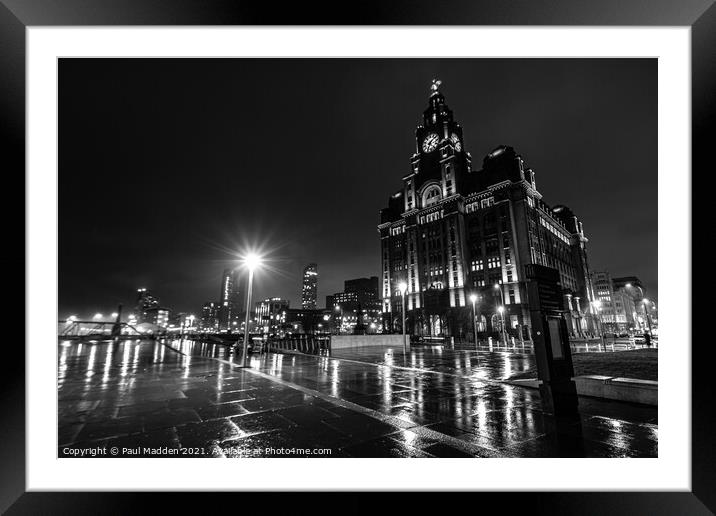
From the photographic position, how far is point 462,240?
237 feet

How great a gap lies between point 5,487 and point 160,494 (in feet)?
4.69

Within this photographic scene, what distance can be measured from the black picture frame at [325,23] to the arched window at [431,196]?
79617 millimetres

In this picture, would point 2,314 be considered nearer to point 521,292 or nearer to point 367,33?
point 367,33

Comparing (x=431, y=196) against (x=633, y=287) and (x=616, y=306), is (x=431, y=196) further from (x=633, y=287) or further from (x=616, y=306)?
(x=633, y=287)

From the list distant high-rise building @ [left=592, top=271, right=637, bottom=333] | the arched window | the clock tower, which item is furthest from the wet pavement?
distant high-rise building @ [left=592, top=271, right=637, bottom=333]

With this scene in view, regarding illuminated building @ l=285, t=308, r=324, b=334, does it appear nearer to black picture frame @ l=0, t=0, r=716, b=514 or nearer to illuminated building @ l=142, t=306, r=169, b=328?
illuminated building @ l=142, t=306, r=169, b=328

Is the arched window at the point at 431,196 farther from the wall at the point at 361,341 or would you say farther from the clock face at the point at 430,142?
the wall at the point at 361,341

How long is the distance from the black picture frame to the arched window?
261ft

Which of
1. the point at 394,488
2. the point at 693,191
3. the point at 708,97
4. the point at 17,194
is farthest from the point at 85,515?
the point at 708,97

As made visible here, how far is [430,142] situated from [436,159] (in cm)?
746


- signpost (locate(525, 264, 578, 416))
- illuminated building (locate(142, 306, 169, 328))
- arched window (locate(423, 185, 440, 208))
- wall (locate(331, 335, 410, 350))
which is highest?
arched window (locate(423, 185, 440, 208))

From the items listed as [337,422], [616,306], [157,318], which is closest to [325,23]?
→ [337,422]

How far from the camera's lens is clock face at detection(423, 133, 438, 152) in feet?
284

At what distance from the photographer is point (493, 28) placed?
3.26m
